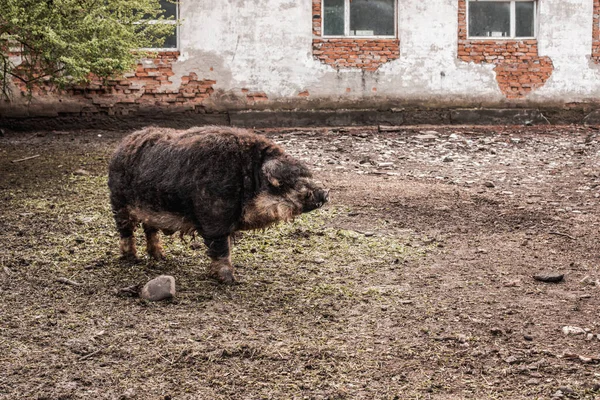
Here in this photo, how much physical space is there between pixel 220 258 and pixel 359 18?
31.1ft

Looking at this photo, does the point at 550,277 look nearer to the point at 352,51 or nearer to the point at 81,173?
the point at 81,173

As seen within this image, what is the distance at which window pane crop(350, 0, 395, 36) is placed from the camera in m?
13.4

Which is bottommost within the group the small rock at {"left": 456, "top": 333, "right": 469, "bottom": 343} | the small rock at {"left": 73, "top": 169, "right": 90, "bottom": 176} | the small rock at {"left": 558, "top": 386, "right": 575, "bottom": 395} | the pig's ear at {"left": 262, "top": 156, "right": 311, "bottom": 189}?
the small rock at {"left": 558, "top": 386, "right": 575, "bottom": 395}

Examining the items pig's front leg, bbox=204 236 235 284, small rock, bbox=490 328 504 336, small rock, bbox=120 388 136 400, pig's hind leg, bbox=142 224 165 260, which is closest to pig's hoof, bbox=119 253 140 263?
pig's hind leg, bbox=142 224 165 260

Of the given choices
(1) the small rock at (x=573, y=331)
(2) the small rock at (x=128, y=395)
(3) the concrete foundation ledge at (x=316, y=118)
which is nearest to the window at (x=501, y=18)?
(3) the concrete foundation ledge at (x=316, y=118)

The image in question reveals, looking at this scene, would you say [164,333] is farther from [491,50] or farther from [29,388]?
[491,50]

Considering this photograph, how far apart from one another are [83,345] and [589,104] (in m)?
12.1

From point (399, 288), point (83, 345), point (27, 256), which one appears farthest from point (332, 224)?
point (83, 345)

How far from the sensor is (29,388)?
339cm

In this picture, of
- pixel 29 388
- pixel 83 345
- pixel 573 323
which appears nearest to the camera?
pixel 29 388

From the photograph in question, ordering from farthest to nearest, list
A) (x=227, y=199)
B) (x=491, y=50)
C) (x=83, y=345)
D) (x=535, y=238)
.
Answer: (x=491, y=50) < (x=535, y=238) < (x=227, y=199) < (x=83, y=345)

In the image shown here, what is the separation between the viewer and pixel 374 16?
13461 mm

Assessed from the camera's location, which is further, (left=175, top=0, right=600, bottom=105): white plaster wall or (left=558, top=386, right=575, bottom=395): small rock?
(left=175, top=0, right=600, bottom=105): white plaster wall

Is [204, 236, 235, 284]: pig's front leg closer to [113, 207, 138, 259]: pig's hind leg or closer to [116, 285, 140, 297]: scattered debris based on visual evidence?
[116, 285, 140, 297]: scattered debris
